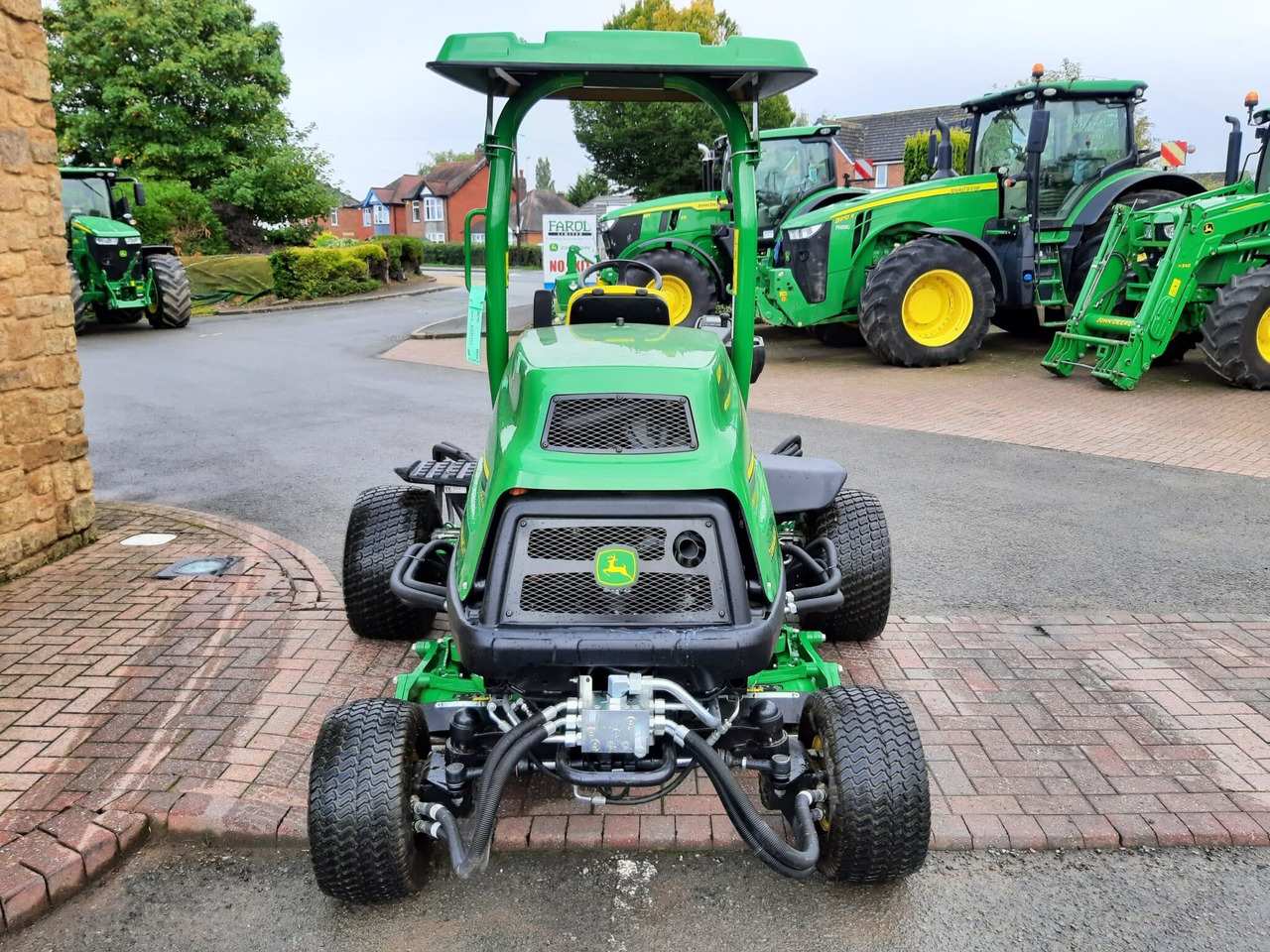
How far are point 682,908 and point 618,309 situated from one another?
80.4 inches

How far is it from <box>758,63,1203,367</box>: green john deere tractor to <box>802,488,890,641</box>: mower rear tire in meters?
7.51

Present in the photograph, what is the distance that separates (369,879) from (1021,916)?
1.71 meters

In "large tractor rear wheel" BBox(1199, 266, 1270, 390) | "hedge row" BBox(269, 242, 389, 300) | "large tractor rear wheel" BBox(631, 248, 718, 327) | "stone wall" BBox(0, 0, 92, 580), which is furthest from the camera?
"hedge row" BBox(269, 242, 389, 300)

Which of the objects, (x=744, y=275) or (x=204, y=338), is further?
(x=204, y=338)

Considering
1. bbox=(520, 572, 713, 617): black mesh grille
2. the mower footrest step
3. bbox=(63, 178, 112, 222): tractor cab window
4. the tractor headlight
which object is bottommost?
the mower footrest step

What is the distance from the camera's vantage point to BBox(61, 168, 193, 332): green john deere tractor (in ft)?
53.8

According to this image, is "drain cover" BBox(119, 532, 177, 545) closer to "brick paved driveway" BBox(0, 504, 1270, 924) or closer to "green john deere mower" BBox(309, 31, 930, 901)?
"brick paved driveway" BBox(0, 504, 1270, 924)

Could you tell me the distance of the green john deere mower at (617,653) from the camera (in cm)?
265

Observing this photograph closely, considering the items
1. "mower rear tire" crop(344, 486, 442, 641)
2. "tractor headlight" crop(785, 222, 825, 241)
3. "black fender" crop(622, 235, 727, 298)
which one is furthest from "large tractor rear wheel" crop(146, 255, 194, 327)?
"mower rear tire" crop(344, 486, 442, 641)

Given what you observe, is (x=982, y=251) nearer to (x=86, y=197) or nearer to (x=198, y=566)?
(x=198, y=566)

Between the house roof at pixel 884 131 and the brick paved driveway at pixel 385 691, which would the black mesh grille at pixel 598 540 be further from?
the house roof at pixel 884 131

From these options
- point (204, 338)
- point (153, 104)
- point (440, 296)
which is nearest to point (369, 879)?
point (204, 338)

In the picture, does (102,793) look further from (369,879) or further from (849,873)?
(849,873)

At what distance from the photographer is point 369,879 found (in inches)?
106
